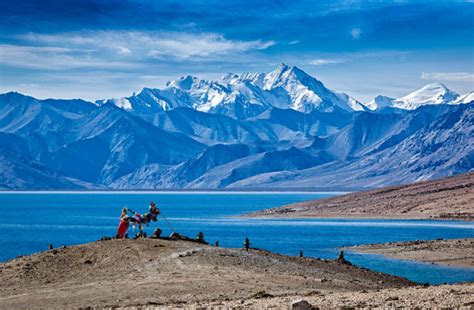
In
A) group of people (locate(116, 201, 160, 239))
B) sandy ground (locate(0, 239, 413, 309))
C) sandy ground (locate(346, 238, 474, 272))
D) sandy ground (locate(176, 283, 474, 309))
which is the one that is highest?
group of people (locate(116, 201, 160, 239))

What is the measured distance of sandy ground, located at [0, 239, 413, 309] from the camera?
3866 centimetres

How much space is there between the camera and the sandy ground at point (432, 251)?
268 ft

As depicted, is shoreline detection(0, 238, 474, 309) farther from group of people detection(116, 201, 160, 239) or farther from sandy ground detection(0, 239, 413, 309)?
group of people detection(116, 201, 160, 239)

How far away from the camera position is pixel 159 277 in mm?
43156

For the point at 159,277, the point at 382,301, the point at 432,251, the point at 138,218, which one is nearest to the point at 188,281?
the point at 159,277

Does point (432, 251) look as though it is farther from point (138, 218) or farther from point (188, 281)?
point (188, 281)

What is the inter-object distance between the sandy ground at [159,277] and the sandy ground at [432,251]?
27967 millimetres

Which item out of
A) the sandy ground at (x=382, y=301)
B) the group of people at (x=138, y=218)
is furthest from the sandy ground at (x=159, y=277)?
the sandy ground at (x=382, y=301)

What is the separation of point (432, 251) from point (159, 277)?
173 ft

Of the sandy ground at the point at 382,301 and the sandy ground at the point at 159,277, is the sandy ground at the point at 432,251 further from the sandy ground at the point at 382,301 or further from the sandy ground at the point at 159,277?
the sandy ground at the point at 382,301

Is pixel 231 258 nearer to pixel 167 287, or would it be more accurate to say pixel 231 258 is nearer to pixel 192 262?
pixel 192 262

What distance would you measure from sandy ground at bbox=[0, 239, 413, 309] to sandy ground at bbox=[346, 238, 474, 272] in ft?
91.8

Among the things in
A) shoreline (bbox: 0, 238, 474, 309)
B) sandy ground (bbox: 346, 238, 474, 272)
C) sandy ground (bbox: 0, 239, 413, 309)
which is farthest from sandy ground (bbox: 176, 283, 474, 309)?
sandy ground (bbox: 346, 238, 474, 272)

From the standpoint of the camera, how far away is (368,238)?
5007 inches
